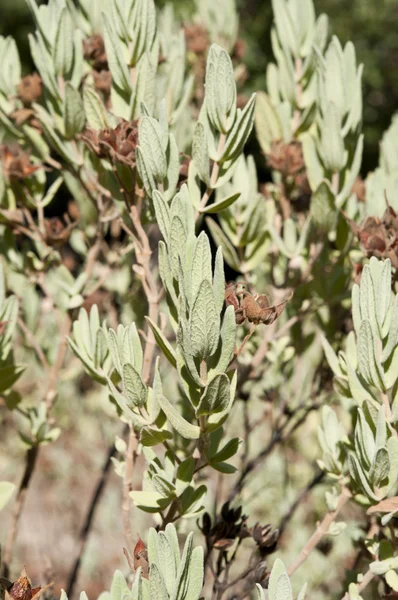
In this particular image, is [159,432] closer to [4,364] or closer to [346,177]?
[4,364]

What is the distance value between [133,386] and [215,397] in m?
0.10

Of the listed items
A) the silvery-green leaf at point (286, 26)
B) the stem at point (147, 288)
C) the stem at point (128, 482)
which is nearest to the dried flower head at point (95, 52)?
the silvery-green leaf at point (286, 26)

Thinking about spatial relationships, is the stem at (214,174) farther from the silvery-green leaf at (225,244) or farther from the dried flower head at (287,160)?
the dried flower head at (287,160)

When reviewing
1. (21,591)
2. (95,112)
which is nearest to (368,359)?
(21,591)

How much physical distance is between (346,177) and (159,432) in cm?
58

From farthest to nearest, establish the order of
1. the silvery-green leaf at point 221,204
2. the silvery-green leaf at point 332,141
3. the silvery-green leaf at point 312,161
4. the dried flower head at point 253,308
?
the silvery-green leaf at point 312,161 < the silvery-green leaf at point 332,141 < the silvery-green leaf at point 221,204 < the dried flower head at point 253,308

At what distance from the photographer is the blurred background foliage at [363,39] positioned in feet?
26.2

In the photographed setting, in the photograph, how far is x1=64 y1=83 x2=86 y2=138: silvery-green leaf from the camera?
42.3 inches

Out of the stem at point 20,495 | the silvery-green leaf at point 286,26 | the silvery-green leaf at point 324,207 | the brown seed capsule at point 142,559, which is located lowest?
the stem at point 20,495

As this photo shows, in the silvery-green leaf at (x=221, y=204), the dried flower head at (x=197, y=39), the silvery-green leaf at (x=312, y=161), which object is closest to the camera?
the silvery-green leaf at (x=221, y=204)

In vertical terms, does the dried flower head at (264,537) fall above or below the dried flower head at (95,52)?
below

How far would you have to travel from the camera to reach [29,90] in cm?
119

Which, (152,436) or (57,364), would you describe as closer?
(152,436)

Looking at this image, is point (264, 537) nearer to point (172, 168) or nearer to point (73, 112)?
point (172, 168)
